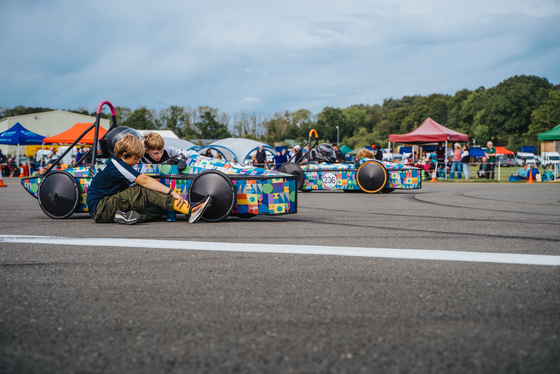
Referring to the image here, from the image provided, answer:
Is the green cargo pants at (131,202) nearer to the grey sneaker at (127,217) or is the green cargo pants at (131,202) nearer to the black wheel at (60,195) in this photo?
the grey sneaker at (127,217)

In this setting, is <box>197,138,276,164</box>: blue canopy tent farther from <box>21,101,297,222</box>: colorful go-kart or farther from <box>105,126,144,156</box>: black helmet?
<box>21,101,297,222</box>: colorful go-kart

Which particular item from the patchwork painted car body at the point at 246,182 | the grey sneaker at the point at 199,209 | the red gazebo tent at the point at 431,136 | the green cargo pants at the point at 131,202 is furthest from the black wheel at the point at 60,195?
the red gazebo tent at the point at 431,136

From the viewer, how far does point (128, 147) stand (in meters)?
5.97

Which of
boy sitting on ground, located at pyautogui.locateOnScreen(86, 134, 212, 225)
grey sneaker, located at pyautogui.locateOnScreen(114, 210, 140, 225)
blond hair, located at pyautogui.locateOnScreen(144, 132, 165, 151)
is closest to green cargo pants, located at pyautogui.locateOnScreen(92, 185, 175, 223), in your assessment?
boy sitting on ground, located at pyautogui.locateOnScreen(86, 134, 212, 225)

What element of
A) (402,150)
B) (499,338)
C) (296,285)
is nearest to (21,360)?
(296,285)

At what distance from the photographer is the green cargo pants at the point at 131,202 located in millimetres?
6020

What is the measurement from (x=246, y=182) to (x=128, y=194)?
1.46m

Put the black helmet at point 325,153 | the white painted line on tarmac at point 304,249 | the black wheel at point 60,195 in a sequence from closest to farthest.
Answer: the white painted line on tarmac at point 304,249, the black wheel at point 60,195, the black helmet at point 325,153

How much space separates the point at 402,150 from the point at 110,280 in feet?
226

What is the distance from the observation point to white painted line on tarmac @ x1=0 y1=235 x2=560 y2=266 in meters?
3.65

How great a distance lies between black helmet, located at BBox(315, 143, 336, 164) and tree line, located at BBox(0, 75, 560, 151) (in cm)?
6875

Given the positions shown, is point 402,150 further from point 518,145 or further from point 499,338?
point 499,338

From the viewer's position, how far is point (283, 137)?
106 meters

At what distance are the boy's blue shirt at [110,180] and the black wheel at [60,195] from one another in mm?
552
